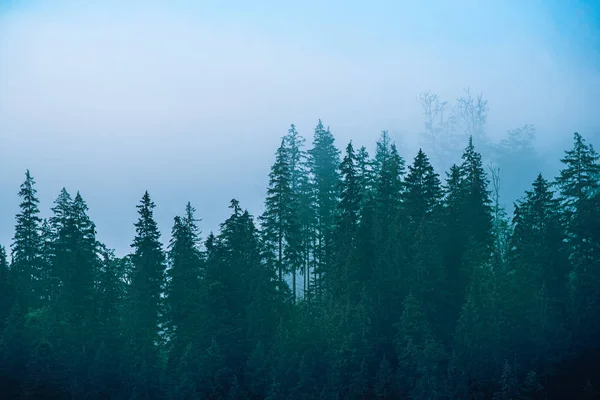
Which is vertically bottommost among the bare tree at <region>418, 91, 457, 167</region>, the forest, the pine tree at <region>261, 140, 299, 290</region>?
the forest

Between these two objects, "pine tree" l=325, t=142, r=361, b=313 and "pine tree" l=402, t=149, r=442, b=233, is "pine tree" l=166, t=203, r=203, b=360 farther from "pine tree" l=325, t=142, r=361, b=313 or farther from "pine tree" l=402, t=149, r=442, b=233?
"pine tree" l=402, t=149, r=442, b=233

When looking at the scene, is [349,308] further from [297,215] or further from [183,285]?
[183,285]

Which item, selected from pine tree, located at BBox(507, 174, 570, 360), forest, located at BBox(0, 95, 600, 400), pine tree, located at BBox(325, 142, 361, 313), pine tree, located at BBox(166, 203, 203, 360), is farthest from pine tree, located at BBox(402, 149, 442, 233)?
pine tree, located at BBox(166, 203, 203, 360)

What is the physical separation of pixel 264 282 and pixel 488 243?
19.2 m

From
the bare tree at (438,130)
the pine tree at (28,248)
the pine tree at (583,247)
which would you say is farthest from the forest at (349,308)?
the bare tree at (438,130)

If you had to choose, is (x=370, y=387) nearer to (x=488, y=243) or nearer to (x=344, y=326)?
(x=344, y=326)

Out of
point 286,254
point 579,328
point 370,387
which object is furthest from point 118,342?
point 579,328

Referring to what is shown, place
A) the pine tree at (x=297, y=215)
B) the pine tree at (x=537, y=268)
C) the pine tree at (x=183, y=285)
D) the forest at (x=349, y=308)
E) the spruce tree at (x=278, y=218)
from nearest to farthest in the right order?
the forest at (x=349, y=308) → the pine tree at (x=537, y=268) → the pine tree at (x=183, y=285) → the spruce tree at (x=278, y=218) → the pine tree at (x=297, y=215)

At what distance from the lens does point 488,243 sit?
49094 millimetres

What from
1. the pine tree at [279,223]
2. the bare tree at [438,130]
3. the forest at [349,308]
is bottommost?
the forest at [349,308]

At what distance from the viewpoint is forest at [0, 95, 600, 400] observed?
40281 millimetres

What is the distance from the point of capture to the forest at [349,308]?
40281mm

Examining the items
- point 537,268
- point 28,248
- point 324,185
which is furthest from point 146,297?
point 537,268

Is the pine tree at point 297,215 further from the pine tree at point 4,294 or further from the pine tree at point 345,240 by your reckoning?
the pine tree at point 4,294
